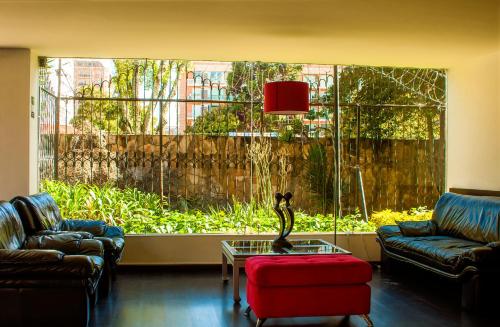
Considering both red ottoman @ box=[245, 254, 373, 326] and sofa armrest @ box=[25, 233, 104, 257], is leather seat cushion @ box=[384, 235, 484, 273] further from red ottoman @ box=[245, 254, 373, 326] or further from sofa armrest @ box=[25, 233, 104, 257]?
sofa armrest @ box=[25, 233, 104, 257]

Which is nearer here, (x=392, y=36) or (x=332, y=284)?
(x=332, y=284)

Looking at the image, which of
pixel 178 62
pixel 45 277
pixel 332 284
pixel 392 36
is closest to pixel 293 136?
pixel 178 62

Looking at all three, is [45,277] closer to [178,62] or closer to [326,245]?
[326,245]

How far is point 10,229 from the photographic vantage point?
4.63 meters

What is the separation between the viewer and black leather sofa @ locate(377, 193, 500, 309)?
4.92 m

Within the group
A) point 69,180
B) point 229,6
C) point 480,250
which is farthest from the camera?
point 69,180

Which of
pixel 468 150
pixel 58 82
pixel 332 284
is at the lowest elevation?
pixel 332 284

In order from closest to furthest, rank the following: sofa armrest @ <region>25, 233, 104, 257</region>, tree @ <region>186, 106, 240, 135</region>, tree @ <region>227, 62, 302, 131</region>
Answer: sofa armrest @ <region>25, 233, 104, 257</region>, tree @ <region>186, 106, 240, 135</region>, tree @ <region>227, 62, 302, 131</region>

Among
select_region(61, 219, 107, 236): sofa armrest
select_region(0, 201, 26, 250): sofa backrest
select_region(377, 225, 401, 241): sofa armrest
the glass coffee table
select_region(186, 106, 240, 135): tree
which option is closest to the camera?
select_region(0, 201, 26, 250): sofa backrest

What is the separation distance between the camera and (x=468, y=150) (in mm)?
7195

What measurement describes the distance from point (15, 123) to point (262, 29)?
2.86 m

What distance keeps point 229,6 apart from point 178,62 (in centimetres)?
300

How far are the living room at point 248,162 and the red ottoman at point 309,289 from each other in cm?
1

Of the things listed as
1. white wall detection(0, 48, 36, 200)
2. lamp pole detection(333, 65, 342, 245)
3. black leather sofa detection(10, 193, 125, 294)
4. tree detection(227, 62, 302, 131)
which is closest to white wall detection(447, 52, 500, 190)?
lamp pole detection(333, 65, 342, 245)
